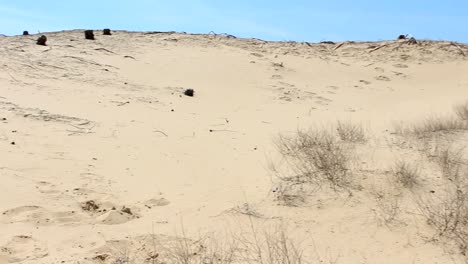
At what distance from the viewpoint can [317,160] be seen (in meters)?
4.72

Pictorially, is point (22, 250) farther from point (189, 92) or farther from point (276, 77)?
point (276, 77)

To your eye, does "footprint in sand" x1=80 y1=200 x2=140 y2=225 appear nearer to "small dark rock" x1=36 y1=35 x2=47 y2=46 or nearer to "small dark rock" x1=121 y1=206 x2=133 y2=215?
"small dark rock" x1=121 y1=206 x2=133 y2=215

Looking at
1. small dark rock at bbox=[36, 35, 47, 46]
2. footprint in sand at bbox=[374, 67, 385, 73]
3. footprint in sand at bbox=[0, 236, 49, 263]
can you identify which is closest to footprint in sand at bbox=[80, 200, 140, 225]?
footprint in sand at bbox=[0, 236, 49, 263]

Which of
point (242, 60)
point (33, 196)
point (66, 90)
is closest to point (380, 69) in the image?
point (242, 60)

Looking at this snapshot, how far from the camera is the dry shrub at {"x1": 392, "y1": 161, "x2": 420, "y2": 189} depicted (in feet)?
14.0

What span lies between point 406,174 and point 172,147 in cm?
256

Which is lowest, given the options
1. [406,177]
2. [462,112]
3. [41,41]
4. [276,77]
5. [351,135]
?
[406,177]

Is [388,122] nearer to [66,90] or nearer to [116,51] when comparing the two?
[66,90]

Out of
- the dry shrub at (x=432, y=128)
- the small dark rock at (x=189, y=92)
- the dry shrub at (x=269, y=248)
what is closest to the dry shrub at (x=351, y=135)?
the dry shrub at (x=432, y=128)

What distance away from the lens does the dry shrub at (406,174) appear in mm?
4258

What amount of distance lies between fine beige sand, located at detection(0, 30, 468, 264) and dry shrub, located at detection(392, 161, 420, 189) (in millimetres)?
149

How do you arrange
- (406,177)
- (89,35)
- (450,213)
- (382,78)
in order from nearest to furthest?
(450,213) < (406,177) < (89,35) < (382,78)

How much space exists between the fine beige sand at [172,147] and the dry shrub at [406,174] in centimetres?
15

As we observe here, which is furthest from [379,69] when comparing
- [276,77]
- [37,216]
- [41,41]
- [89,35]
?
[37,216]
